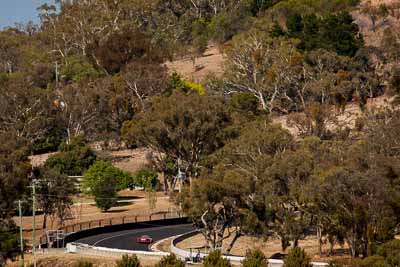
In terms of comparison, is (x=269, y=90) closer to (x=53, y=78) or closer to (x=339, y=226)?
(x=53, y=78)

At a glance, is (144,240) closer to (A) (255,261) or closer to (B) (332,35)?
(A) (255,261)

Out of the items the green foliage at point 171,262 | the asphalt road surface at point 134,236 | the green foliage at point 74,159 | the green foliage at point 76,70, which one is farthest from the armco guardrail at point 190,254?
the green foliage at point 76,70

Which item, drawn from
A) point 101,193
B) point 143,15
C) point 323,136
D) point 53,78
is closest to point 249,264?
point 101,193

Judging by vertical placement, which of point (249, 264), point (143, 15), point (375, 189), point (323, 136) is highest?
point (143, 15)

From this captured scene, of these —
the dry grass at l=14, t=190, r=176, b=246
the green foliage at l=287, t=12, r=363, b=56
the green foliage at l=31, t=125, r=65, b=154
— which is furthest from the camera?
the green foliage at l=287, t=12, r=363, b=56

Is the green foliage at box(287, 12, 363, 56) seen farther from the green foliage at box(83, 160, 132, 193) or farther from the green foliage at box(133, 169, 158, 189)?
the green foliage at box(83, 160, 132, 193)

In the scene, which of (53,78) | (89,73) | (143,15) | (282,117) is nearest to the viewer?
(282,117)

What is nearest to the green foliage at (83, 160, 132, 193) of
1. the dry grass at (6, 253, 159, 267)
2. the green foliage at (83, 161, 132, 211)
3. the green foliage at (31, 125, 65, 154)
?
the green foliage at (83, 161, 132, 211)
